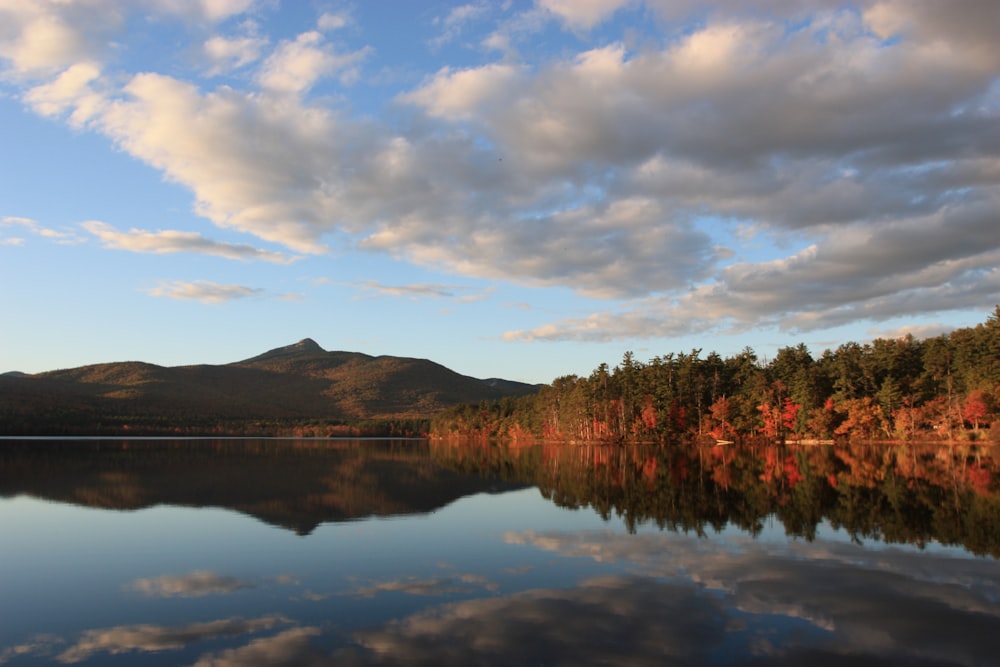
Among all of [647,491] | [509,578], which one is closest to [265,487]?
[647,491]

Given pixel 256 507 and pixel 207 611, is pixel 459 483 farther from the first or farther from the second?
pixel 207 611

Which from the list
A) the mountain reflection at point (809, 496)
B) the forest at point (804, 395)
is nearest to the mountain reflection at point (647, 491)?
the mountain reflection at point (809, 496)

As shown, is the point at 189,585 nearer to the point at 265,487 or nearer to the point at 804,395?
the point at 265,487

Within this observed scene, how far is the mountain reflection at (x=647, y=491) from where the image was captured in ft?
81.4

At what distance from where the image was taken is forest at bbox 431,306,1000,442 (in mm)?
88312

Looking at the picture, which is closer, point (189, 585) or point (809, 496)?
point (189, 585)

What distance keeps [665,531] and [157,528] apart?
18608mm

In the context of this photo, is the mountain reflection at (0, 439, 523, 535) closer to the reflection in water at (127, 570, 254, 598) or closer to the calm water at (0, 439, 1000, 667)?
the calm water at (0, 439, 1000, 667)

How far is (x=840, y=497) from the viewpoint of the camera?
31.7 m

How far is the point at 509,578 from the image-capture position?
16.5 metres

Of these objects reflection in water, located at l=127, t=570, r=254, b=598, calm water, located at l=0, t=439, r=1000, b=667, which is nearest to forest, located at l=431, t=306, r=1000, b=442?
calm water, located at l=0, t=439, r=1000, b=667

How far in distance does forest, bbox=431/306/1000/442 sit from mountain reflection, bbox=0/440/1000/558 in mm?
34190

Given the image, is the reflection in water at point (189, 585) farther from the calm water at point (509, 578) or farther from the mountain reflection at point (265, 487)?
the mountain reflection at point (265, 487)

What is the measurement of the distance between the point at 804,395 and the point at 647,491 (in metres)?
74.0
